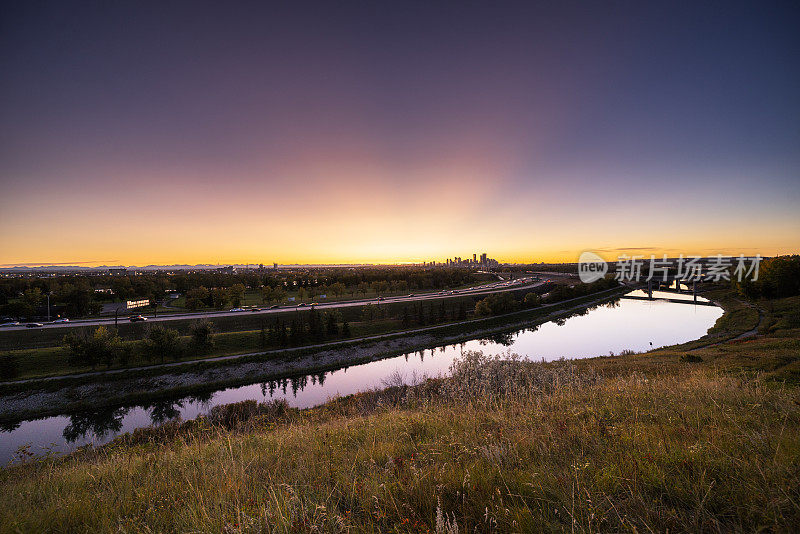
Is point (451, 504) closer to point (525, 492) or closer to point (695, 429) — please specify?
point (525, 492)

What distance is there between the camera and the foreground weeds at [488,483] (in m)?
2.40

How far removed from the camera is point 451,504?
283 cm

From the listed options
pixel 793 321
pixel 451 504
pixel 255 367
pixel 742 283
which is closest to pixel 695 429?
pixel 451 504

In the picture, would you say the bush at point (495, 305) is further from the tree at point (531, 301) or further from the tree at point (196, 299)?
the tree at point (196, 299)

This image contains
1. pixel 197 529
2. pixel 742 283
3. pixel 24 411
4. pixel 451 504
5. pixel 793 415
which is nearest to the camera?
pixel 197 529

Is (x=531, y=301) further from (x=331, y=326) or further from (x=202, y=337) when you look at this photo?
(x=202, y=337)

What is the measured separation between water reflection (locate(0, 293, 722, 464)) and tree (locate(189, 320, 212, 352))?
9.66 m

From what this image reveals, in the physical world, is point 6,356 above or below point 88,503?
below

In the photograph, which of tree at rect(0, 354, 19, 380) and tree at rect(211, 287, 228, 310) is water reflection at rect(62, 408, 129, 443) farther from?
tree at rect(211, 287, 228, 310)

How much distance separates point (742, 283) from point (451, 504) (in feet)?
348

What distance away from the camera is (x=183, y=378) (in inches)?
1323

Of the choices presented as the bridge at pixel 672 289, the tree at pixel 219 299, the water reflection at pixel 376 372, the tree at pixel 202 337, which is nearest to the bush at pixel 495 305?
the water reflection at pixel 376 372

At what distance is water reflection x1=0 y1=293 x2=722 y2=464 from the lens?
24.7m

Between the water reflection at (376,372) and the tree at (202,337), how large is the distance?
9.66 m
